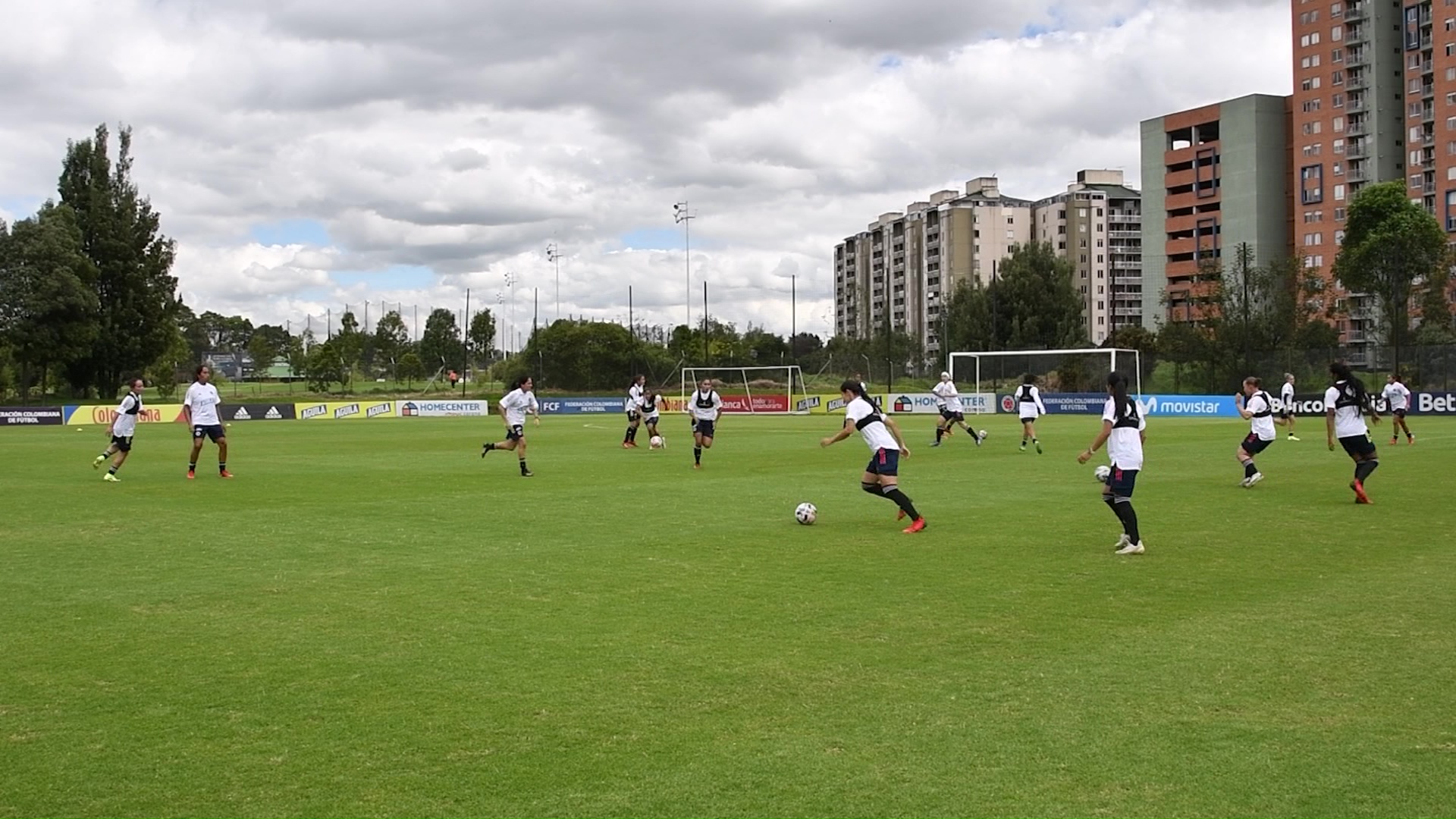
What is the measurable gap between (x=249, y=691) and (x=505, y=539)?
6631 mm

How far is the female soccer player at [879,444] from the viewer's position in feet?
46.0

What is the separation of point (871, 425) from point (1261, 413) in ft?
31.0

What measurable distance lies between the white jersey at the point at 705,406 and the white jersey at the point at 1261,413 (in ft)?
35.4

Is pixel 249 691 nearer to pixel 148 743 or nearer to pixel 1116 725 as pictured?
pixel 148 743

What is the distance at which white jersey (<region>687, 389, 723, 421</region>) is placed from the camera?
26016mm

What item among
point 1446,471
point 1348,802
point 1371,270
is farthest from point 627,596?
point 1371,270

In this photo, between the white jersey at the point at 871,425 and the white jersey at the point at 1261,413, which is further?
the white jersey at the point at 1261,413

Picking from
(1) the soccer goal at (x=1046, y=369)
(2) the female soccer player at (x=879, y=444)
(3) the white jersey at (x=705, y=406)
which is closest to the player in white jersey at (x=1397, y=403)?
(3) the white jersey at (x=705, y=406)

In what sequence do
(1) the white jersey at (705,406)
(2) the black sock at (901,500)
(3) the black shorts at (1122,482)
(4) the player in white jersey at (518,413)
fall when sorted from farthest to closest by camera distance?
(1) the white jersey at (705,406), (4) the player in white jersey at (518,413), (2) the black sock at (901,500), (3) the black shorts at (1122,482)

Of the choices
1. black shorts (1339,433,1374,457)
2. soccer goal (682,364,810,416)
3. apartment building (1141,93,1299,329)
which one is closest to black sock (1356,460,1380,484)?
black shorts (1339,433,1374,457)

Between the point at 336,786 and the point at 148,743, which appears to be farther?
the point at 148,743

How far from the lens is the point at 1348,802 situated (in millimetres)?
5051

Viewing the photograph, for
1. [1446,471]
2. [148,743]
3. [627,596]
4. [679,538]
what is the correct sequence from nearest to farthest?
[148,743], [627,596], [679,538], [1446,471]

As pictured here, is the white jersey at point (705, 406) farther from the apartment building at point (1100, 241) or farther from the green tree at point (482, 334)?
the apartment building at point (1100, 241)
